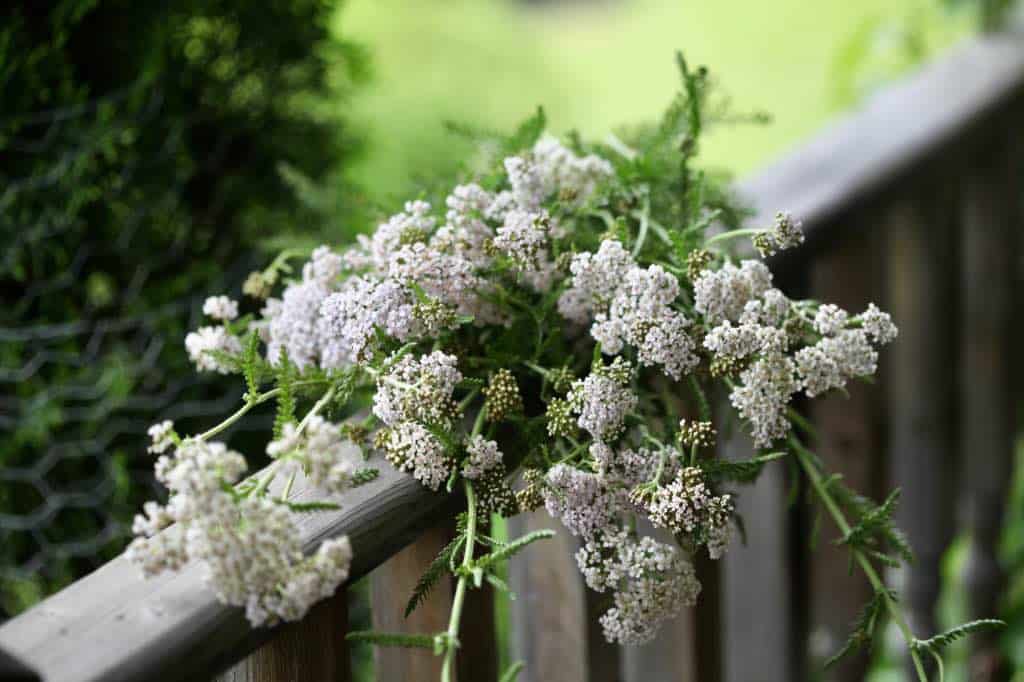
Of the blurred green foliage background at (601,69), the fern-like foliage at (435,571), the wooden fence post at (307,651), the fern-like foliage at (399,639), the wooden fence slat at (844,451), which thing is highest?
the blurred green foliage background at (601,69)

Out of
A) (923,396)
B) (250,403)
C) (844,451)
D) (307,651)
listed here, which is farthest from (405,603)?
(923,396)

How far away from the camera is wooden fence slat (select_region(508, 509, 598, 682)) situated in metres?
1.01

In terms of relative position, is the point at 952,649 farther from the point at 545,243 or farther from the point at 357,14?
the point at 357,14

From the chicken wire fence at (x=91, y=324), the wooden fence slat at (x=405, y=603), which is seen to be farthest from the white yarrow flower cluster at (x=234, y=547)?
the chicken wire fence at (x=91, y=324)

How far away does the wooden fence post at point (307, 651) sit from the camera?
71 cm

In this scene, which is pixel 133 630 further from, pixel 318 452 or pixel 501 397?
pixel 501 397

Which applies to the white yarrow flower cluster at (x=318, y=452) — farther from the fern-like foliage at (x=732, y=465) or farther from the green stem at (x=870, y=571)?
the green stem at (x=870, y=571)

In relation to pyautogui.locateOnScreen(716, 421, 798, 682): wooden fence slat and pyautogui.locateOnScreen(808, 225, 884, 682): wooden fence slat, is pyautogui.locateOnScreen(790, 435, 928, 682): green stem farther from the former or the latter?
pyautogui.locateOnScreen(808, 225, 884, 682): wooden fence slat

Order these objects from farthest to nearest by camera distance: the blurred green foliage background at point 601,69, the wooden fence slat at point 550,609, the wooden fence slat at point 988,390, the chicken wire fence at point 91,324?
the blurred green foliage background at point 601,69
the wooden fence slat at point 988,390
the chicken wire fence at point 91,324
the wooden fence slat at point 550,609

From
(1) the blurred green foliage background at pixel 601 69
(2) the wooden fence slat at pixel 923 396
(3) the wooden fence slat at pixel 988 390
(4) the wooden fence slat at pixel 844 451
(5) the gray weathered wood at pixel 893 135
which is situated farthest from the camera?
(1) the blurred green foliage background at pixel 601 69

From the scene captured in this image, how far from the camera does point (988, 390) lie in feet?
6.91

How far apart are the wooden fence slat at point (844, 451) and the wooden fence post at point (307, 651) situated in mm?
1151

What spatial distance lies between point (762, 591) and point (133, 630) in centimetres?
119

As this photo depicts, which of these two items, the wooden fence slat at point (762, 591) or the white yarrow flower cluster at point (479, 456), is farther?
the wooden fence slat at point (762, 591)
